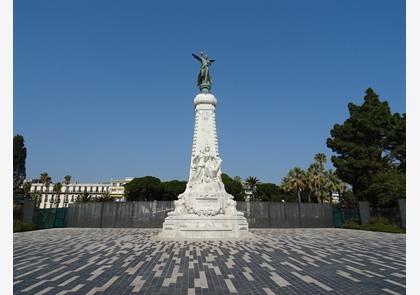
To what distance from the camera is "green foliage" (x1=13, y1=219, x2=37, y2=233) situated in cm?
2166

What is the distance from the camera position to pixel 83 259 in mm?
9906

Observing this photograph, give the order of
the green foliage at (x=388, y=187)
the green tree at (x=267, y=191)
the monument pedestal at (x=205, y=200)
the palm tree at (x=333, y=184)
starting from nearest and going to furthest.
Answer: the monument pedestal at (x=205, y=200) → the green foliage at (x=388, y=187) → the palm tree at (x=333, y=184) → the green tree at (x=267, y=191)

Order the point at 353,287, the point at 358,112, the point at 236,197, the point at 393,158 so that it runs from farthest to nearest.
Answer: the point at 236,197, the point at 358,112, the point at 393,158, the point at 353,287

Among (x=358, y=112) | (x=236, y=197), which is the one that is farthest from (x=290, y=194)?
(x=358, y=112)

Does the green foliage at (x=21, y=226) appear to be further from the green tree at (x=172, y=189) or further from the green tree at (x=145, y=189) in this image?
the green tree at (x=172, y=189)

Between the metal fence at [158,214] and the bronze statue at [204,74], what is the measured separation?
12.1 metres

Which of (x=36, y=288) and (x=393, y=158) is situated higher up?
(x=393, y=158)

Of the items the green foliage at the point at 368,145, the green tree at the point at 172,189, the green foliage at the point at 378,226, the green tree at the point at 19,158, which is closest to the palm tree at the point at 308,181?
the green foliage at the point at 368,145

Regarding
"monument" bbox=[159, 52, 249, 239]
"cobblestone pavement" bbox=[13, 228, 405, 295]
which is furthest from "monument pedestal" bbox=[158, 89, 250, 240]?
"cobblestone pavement" bbox=[13, 228, 405, 295]

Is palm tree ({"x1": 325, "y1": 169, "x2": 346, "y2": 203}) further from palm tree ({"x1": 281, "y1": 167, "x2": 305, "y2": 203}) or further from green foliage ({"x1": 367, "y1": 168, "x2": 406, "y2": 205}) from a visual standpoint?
green foliage ({"x1": 367, "y1": 168, "x2": 406, "y2": 205})

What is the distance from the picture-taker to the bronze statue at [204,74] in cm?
2094
